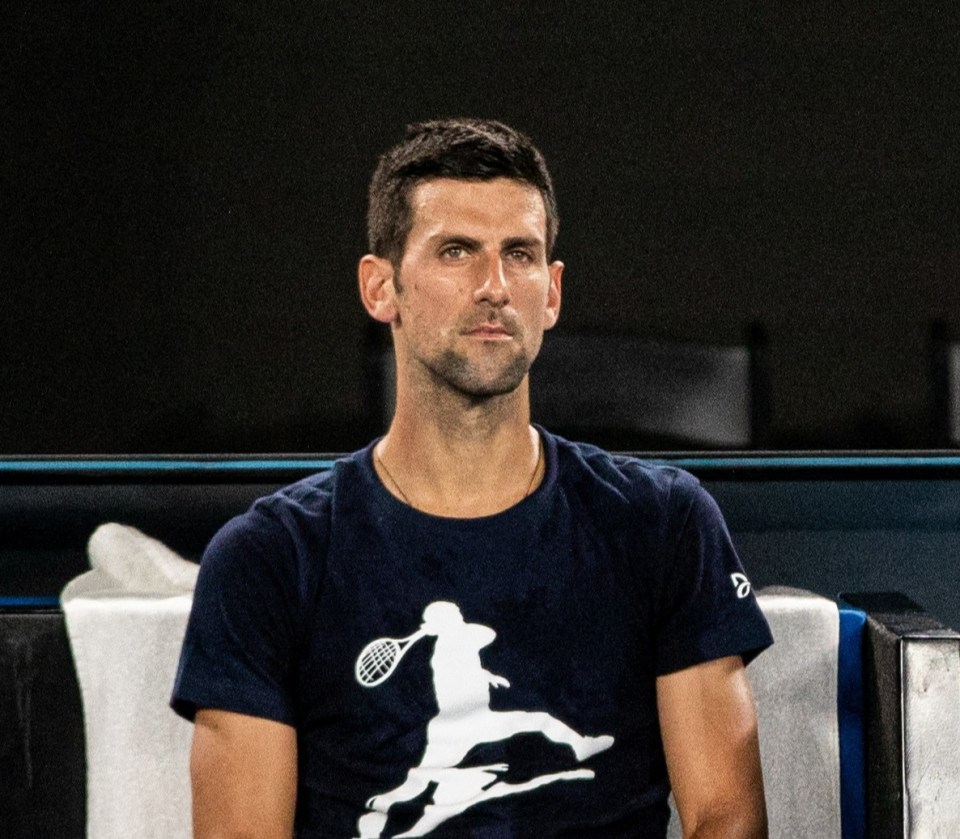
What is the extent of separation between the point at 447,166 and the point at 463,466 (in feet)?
0.92

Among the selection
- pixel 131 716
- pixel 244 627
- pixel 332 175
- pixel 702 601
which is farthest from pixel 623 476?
pixel 332 175

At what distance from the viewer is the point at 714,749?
3.36 feet

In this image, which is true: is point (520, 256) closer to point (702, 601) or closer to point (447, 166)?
point (447, 166)

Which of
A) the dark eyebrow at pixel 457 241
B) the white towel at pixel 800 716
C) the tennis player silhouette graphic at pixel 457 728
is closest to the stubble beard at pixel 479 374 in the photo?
the dark eyebrow at pixel 457 241

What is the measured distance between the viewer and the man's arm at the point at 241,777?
991 mm

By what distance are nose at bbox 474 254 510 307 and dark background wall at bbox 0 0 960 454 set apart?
0.62m

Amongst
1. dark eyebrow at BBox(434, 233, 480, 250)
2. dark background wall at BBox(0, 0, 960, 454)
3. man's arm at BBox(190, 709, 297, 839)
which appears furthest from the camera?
dark background wall at BBox(0, 0, 960, 454)

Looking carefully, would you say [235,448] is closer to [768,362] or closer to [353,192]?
[353,192]

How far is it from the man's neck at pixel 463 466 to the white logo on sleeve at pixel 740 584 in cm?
20

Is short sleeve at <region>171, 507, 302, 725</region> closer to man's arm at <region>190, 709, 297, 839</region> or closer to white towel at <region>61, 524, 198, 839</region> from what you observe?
man's arm at <region>190, 709, 297, 839</region>

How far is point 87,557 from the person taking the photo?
64.2 inches

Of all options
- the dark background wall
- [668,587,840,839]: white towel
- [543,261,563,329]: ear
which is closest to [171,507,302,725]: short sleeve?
[543,261,563,329]: ear

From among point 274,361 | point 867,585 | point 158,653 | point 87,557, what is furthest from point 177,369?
point 867,585

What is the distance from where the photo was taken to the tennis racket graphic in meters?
1.04
